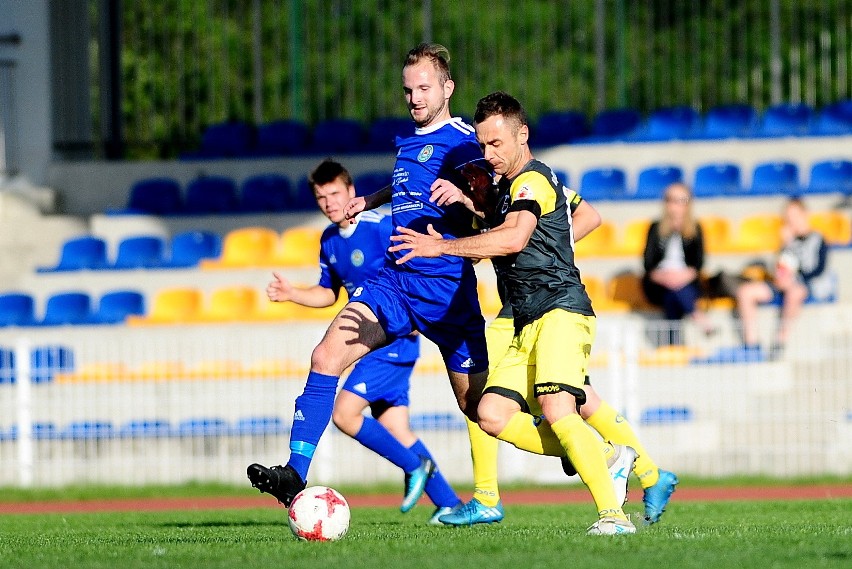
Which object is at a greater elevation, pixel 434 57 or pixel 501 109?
pixel 434 57

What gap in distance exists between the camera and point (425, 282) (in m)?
7.68

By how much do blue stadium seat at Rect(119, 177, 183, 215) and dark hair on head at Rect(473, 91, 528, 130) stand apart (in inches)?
511

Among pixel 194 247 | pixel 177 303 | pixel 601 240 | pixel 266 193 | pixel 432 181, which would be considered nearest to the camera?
pixel 432 181

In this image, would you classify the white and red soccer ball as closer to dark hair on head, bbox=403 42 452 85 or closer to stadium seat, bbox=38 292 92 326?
dark hair on head, bbox=403 42 452 85

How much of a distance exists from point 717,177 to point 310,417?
1271 cm

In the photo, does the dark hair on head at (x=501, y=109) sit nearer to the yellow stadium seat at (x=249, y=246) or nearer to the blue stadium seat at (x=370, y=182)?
the yellow stadium seat at (x=249, y=246)

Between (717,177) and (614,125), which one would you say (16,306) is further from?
(717,177)

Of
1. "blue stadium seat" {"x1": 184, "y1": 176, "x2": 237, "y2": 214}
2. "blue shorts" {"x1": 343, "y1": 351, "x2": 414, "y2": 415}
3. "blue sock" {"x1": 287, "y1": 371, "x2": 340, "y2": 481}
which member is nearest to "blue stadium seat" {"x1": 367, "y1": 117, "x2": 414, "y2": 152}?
"blue stadium seat" {"x1": 184, "y1": 176, "x2": 237, "y2": 214}

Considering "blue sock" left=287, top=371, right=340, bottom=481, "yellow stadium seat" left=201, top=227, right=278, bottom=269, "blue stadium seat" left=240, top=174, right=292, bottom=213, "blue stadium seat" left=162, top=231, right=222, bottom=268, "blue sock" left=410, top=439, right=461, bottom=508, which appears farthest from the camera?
"blue stadium seat" left=240, top=174, right=292, bottom=213

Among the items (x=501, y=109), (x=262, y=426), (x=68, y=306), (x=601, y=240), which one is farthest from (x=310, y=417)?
(x=601, y=240)

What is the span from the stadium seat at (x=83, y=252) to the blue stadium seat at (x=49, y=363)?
412 centimetres

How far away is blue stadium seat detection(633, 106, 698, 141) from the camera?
20469 mm

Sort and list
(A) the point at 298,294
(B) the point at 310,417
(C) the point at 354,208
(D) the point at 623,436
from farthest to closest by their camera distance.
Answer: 1. (A) the point at 298,294
2. (C) the point at 354,208
3. (D) the point at 623,436
4. (B) the point at 310,417

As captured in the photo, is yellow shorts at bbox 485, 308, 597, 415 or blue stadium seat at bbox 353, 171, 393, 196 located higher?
blue stadium seat at bbox 353, 171, 393, 196
